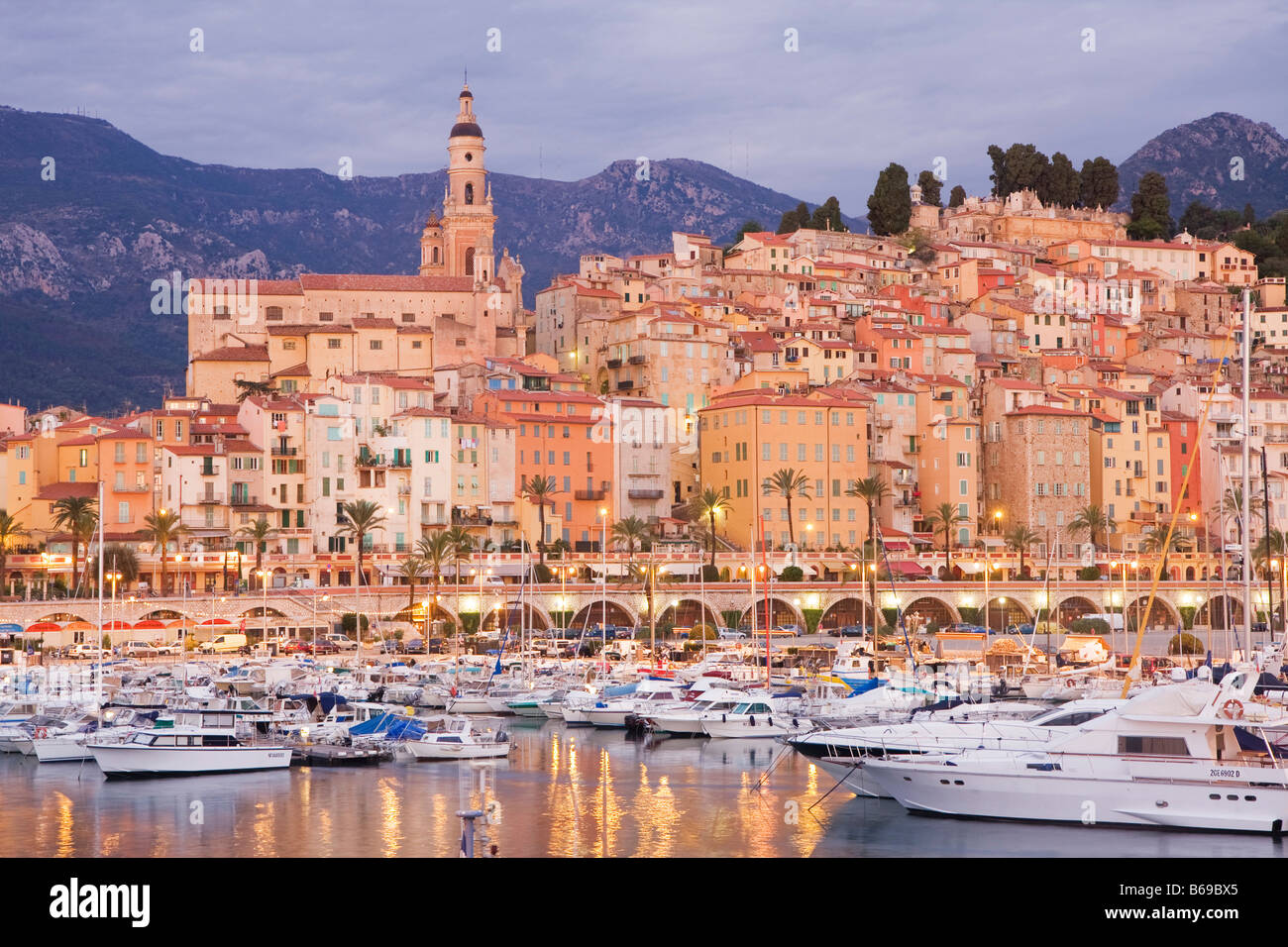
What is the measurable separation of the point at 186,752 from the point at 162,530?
3739 cm

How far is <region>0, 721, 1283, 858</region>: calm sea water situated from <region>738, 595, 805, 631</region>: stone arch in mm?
34374

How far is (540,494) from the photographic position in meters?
85.1

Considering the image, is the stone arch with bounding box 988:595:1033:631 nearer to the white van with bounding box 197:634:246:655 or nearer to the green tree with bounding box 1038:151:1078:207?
the white van with bounding box 197:634:246:655

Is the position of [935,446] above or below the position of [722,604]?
above

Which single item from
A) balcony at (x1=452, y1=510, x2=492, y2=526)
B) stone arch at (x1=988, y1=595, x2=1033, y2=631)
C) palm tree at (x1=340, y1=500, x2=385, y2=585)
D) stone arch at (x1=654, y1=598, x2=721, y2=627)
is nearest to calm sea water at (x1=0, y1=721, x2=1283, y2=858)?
palm tree at (x1=340, y1=500, x2=385, y2=585)

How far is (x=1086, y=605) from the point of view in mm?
84875

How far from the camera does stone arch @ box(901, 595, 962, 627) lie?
82312 millimetres

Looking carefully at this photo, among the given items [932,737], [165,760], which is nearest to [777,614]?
[165,760]

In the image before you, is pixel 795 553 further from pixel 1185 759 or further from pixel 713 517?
pixel 1185 759

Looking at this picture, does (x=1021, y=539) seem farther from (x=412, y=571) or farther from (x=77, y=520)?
(x=77, y=520)

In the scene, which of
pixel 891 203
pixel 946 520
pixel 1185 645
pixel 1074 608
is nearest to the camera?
pixel 1185 645
